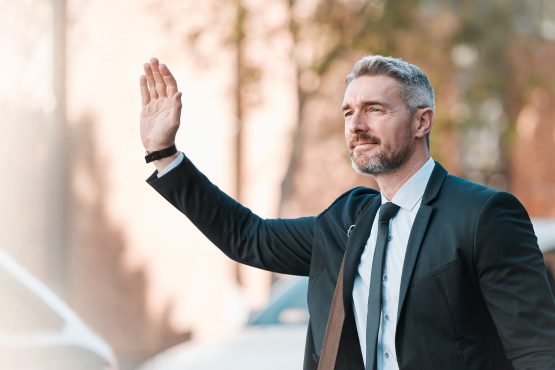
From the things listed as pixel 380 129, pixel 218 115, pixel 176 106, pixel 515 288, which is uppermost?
pixel 218 115

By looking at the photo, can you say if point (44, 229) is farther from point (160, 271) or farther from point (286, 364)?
point (160, 271)

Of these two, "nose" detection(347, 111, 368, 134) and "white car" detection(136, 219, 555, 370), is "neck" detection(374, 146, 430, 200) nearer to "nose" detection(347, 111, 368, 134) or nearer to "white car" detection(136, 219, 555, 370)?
"nose" detection(347, 111, 368, 134)

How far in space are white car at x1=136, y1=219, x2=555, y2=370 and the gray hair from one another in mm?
1839

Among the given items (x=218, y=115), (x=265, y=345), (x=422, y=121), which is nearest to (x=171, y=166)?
(x=422, y=121)

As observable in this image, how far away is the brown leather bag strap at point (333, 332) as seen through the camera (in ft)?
6.36

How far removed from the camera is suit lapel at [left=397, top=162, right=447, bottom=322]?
1.85 meters

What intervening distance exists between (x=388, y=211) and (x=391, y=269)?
0.20 m

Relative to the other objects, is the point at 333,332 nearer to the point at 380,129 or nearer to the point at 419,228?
the point at 419,228

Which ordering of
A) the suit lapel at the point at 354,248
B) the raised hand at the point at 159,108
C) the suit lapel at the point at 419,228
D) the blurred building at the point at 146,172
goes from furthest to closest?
the blurred building at the point at 146,172 → the raised hand at the point at 159,108 → the suit lapel at the point at 354,248 → the suit lapel at the point at 419,228

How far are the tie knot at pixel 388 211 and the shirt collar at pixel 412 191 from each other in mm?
16

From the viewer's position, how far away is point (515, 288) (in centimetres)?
175

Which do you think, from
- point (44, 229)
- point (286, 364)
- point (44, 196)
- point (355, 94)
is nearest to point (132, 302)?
point (44, 196)

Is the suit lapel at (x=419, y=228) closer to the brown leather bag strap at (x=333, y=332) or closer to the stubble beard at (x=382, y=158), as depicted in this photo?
the stubble beard at (x=382, y=158)

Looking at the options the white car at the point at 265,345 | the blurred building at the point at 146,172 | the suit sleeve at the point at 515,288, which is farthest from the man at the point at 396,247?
the blurred building at the point at 146,172
